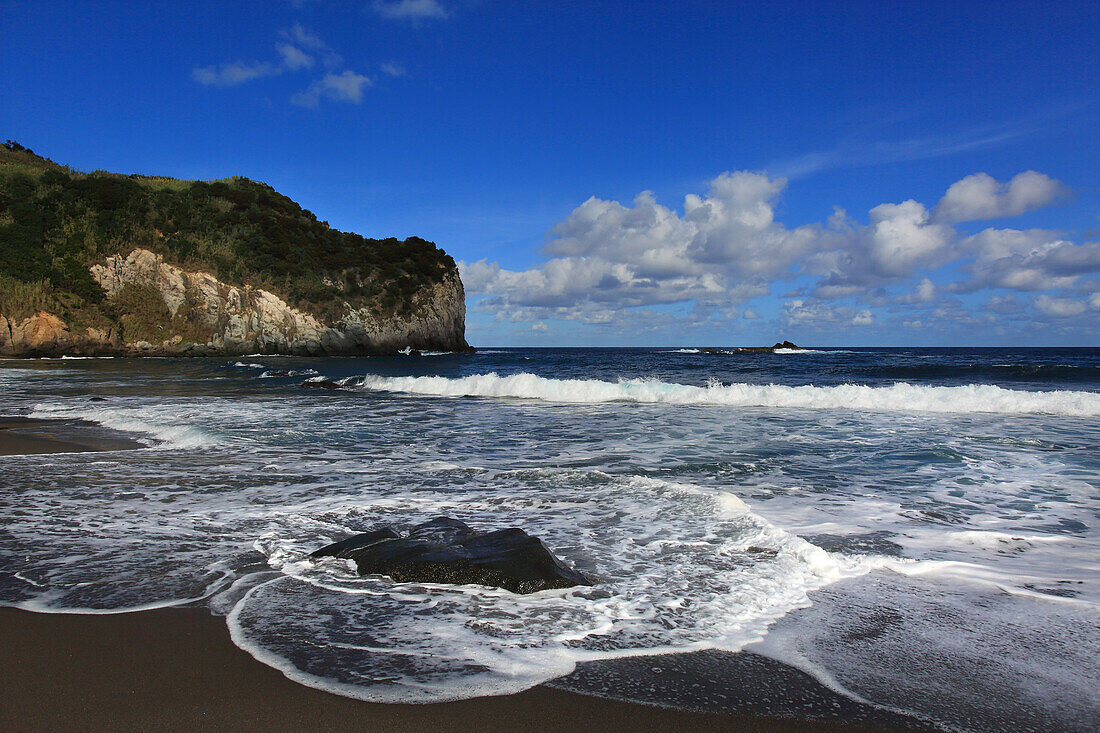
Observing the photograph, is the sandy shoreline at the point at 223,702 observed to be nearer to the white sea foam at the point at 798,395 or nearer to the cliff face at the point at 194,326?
the white sea foam at the point at 798,395

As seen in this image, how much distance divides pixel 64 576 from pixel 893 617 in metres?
4.81

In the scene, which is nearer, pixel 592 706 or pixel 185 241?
pixel 592 706

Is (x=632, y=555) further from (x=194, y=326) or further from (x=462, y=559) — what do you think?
(x=194, y=326)

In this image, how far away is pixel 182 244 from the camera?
46875mm

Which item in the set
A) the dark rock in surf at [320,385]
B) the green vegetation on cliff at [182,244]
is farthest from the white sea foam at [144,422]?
the green vegetation on cliff at [182,244]

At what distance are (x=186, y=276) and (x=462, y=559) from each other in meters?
50.5

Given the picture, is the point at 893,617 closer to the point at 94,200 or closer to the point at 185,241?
the point at 185,241

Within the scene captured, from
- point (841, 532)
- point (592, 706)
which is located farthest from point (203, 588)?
point (841, 532)

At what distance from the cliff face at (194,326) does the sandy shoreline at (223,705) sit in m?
48.5

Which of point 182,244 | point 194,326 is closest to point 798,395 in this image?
point 194,326

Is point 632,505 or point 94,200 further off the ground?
point 94,200

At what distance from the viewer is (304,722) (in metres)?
2.02

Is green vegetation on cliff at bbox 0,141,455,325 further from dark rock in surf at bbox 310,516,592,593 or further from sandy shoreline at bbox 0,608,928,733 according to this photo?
sandy shoreline at bbox 0,608,928,733

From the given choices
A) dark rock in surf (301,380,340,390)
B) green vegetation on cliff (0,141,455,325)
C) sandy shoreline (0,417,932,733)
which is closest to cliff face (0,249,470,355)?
green vegetation on cliff (0,141,455,325)
